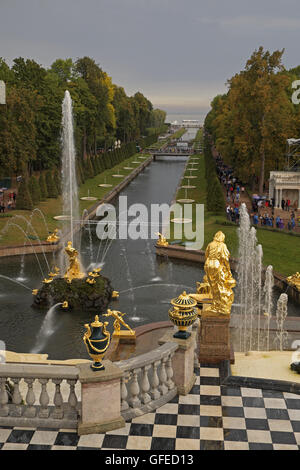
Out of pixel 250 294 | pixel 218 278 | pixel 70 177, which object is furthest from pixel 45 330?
pixel 70 177

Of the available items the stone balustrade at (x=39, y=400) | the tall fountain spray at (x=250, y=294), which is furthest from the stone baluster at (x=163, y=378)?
the tall fountain spray at (x=250, y=294)

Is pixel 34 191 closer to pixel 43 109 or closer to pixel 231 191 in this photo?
pixel 43 109

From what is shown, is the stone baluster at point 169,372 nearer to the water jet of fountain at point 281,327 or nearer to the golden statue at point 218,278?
the golden statue at point 218,278

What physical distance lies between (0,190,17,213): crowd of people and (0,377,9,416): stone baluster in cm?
4187

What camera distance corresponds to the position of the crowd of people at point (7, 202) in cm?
5317

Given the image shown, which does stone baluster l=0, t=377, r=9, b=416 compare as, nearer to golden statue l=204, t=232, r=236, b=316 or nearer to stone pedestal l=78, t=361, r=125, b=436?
stone pedestal l=78, t=361, r=125, b=436

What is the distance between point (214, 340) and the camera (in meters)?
16.0

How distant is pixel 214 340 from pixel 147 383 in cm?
370

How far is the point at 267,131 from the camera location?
62.0m
